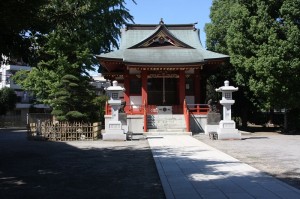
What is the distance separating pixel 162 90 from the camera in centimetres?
Result: 2973

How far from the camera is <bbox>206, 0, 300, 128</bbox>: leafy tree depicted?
23.2 m

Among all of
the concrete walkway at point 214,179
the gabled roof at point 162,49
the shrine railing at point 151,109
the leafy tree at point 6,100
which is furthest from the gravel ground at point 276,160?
the leafy tree at point 6,100

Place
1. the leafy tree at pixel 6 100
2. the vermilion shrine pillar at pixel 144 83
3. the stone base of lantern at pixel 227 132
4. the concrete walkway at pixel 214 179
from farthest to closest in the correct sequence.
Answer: the leafy tree at pixel 6 100
the vermilion shrine pillar at pixel 144 83
the stone base of lantern at pixel 227 132
the concrete walkway at pixel 214 179

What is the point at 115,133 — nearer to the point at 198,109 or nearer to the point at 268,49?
the point at 198,109

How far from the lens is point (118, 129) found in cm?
A: 2048

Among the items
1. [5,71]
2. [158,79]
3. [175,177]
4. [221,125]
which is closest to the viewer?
[175,177]

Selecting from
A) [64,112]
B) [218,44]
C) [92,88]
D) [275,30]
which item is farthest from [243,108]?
[64,112]

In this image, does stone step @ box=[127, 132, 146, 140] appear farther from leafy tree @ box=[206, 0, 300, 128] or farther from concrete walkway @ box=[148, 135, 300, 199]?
leafy tree @ box=[206, 0, 300, 128]

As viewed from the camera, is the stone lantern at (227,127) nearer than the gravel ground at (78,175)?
No

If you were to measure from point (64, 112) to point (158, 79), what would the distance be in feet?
33.9

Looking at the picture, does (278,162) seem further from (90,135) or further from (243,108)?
(243,108)

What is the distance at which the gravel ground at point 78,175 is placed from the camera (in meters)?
7.79

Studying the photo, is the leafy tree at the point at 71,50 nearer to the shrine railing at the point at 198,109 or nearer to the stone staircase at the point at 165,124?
the stone staircase at the point at 165,124

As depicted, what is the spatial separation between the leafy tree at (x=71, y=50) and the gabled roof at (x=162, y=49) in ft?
9.55
